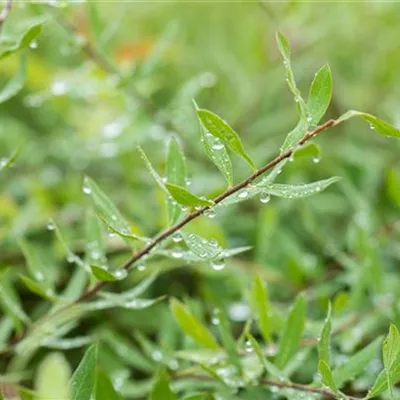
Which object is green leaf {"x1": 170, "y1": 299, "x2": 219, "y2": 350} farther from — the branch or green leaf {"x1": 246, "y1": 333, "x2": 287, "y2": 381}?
the branch

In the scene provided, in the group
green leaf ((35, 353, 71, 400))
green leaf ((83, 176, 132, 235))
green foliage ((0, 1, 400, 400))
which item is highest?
green leaf ((35, 353, 71, 400))

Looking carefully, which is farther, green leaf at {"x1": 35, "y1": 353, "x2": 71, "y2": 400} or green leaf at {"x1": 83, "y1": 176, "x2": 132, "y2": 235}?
green leaf at {"x1": 83, "y1": 176, "x2": 132, "y2": 235}

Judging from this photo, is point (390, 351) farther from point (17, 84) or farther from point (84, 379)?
point (17, 84)

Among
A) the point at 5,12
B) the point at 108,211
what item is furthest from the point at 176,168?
the point at 5,12

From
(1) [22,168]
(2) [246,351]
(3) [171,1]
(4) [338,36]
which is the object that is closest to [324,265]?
(2) [246,351]

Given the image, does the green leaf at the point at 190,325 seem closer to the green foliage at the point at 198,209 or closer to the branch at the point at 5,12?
the green foliage at the point at 198,209

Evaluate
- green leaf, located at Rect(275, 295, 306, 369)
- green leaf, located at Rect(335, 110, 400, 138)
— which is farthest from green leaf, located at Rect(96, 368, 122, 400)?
green leaf, located at Rect(335, 110, 400, 138)
